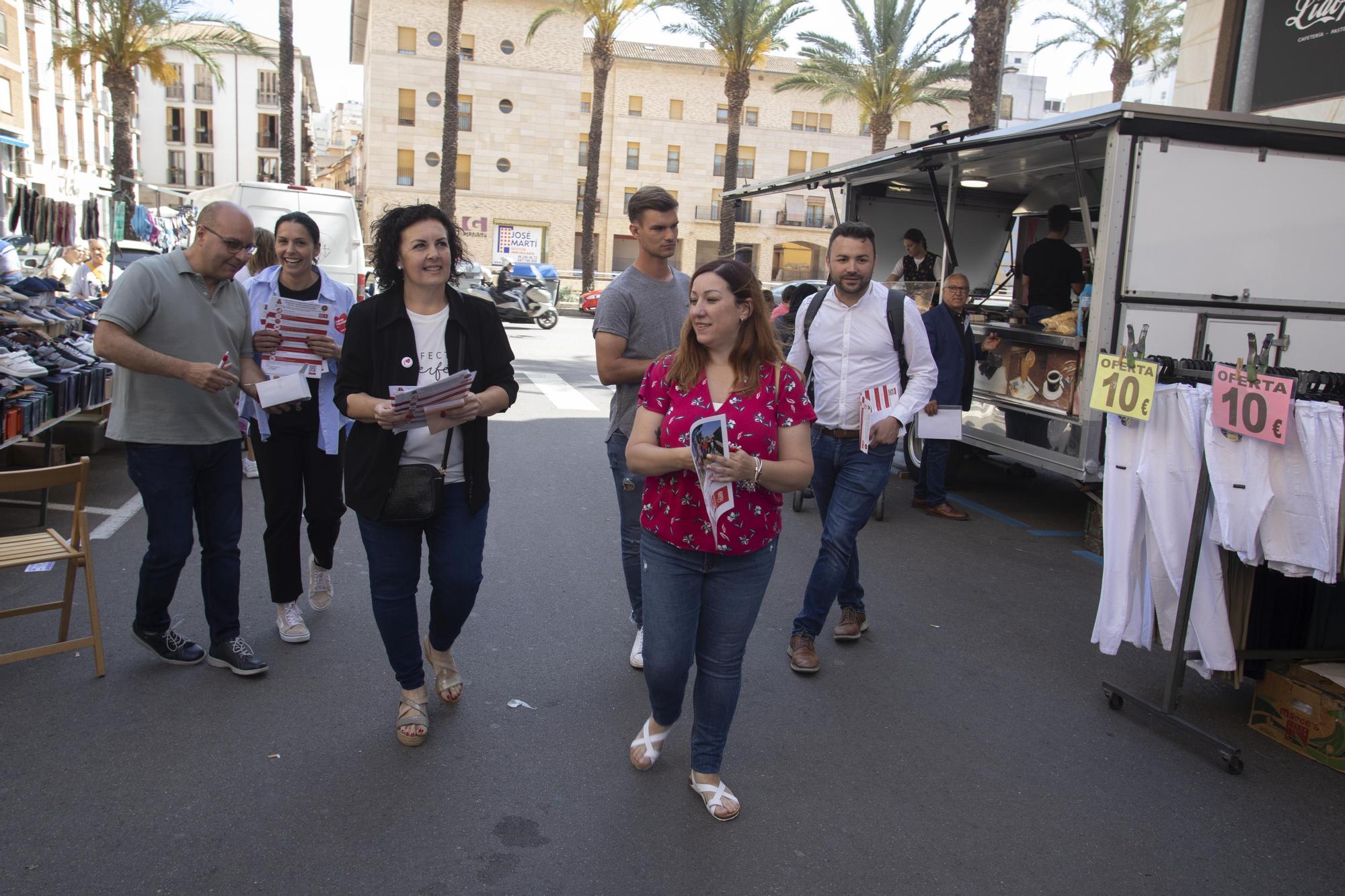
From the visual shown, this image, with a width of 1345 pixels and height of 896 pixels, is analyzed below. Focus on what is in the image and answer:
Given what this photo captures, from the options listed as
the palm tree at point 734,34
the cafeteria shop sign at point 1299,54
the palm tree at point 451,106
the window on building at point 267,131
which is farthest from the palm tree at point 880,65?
the window on building at point 267,131

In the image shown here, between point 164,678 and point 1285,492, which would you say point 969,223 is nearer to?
point 1285,492

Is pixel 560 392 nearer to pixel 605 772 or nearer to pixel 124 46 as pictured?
pixel 605 772

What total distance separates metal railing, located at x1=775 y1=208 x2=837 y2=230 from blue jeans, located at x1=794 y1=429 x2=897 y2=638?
56894mm

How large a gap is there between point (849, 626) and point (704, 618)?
6.83ft

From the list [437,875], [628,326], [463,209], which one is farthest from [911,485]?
[463,209]

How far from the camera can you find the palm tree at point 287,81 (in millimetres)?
26984

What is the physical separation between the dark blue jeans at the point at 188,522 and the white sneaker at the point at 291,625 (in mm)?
353

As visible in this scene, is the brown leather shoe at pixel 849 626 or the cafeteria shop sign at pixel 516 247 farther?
the cafeteria shop sign at pixel 516 247

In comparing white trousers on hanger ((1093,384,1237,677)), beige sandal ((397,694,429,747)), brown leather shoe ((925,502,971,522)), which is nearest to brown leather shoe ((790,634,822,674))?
white trousers on hanger ((1093,384,1237,677))

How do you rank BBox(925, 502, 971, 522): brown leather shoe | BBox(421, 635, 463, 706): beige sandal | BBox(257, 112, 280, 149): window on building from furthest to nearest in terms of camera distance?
1. BBox(257, 112, 280, 149): window on building
2. BBox(925, 502, 971, 522): brown leather shoe
3. BBox(421, 635, 463, 706): beige sandal

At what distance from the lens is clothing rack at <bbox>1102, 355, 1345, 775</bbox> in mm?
3859

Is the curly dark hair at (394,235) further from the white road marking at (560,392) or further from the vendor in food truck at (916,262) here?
the white road marking at (560,392)

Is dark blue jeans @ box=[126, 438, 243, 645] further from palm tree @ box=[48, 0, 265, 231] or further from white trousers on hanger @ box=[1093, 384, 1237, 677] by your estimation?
palm tree @ box=[48, 0, 265, 231]

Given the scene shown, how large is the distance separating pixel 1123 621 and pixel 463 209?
49770mm
